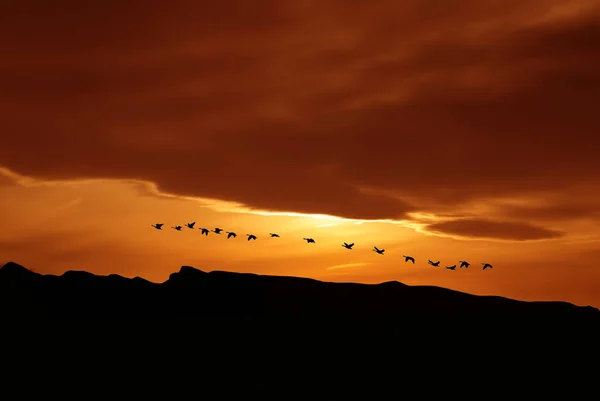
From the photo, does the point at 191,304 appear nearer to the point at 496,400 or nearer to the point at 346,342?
the point at 346,342

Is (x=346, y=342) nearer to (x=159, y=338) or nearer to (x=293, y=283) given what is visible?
(x=293, y=283)

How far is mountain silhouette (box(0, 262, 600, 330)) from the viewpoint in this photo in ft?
360

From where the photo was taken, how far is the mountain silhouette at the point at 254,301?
109875 mm

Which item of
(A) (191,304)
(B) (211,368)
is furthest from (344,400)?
(A) (191,304)

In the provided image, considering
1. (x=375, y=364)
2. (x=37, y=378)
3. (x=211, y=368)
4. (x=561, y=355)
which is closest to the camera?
(x=37, y=378)

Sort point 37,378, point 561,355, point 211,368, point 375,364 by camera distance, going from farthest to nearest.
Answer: point 561,355, point 375,364, point 211,368, point 37,378

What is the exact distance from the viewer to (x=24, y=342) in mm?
104188

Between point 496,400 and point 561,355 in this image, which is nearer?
point 496,400

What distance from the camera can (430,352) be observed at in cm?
11906

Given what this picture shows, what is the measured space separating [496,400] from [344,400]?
2181cm

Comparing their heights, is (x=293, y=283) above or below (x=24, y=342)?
above

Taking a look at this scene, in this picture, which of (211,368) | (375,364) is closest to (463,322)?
(375,364)

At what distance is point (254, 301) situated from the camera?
4641 inches

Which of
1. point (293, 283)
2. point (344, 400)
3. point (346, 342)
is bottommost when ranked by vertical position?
point (344, 400)
